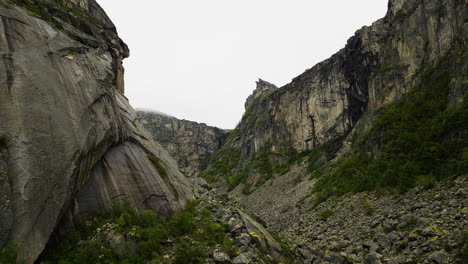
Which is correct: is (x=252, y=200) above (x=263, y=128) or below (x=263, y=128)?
below

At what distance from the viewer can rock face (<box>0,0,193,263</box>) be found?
1039 centimetres

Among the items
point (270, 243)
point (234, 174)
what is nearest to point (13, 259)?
point (270, 243)

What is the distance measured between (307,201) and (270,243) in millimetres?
20353

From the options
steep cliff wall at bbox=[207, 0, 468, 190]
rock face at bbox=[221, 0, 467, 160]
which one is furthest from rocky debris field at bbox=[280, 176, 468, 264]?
rock face at bbox=[221, 0, 467, 160]

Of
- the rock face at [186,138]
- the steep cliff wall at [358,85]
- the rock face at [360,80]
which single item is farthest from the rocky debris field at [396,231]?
the rock face at [186,138]

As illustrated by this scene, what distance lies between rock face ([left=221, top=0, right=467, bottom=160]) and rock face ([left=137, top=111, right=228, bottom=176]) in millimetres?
22572

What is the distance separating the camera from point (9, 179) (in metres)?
10.1

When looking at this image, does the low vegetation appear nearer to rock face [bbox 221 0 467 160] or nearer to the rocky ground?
the rocky ground

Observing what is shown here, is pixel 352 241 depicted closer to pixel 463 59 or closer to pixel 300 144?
pixel 463 59

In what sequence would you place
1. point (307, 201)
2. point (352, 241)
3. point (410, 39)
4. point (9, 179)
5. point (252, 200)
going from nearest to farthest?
point (9, 179) → point (352, 241) → point (307, 201) → point (410, 39) → point (252, 200)

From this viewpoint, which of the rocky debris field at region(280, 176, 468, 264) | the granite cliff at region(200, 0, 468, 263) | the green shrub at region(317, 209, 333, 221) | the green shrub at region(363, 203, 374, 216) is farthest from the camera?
the green shrub at region(317, 209, 333, 221)

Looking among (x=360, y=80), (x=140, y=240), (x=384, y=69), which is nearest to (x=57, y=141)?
(x=140, y=240)

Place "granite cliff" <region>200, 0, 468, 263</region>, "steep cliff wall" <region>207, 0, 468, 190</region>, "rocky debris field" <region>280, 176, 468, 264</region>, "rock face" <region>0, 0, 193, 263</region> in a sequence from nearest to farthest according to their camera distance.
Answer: "rock face" <region>0, 0, 193, 263</region> → "rocky debris field" <region>280, 176, 468, 264</region> → "granite cliff" <region>200, 0, 468, 263</region> → "steep cliff wall" <region>207, 0, 468, 190</region>

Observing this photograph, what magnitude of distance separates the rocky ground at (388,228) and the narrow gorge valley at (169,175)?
0.11 m
